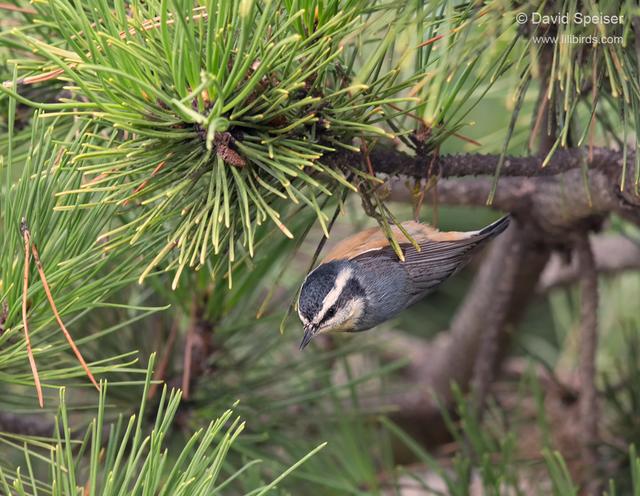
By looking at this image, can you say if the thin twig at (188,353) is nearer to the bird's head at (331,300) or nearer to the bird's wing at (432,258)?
the bird's head at (331,300)

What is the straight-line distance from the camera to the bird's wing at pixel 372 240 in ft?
5.27

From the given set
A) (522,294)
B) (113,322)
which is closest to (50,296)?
(113,322)

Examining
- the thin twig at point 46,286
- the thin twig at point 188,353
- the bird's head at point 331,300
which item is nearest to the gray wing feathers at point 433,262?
the bird's head at point 331,300

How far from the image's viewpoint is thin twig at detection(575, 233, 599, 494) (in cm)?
160

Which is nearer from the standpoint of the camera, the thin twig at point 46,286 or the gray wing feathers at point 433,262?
the thin twig at point 46,286

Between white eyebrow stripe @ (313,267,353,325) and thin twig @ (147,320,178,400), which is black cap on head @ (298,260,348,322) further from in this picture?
thin twig @ (147,320,178,400)

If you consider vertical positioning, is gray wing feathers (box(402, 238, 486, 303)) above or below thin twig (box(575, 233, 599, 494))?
above

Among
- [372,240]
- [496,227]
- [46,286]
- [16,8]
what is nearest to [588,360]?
[496,227]

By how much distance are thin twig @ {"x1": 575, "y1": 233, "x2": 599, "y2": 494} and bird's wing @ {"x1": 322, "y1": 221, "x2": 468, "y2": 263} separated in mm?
232

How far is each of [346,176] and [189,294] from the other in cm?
45

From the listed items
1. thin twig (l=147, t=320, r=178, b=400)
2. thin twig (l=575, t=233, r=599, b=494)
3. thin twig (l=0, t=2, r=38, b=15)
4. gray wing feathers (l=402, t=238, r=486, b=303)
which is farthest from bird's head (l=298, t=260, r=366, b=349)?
thin twig (l=0, t=2, r=38, b=15)

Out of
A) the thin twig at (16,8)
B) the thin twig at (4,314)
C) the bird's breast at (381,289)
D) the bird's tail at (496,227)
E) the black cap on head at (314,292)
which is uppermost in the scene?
the thin twig at (16,8)

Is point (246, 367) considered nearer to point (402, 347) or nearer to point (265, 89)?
point (265, 89)

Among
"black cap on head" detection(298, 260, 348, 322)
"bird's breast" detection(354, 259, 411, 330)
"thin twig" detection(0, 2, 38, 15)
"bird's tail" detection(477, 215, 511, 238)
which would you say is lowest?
"bird's breast" detection(354, 259, 411, 330)
